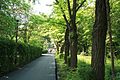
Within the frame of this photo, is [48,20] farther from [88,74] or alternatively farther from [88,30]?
[88,74]

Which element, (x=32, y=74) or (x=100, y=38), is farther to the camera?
(x=32, y=74)

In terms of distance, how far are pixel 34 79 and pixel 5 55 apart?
4.79 meters

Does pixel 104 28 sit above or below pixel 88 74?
above

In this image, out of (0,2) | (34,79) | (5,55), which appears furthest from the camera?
(5,55)

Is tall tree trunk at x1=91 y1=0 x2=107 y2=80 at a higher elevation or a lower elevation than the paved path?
higher

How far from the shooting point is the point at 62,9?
22250mm

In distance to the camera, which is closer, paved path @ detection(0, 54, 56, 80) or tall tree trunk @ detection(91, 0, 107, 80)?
tall tree trunk @ detection(91, 0, 107, 80)

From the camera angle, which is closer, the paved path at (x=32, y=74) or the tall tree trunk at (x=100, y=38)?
the tall tree trunk at (x=100, y=38)

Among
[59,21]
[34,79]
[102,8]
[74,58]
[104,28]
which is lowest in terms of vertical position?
[34,79]

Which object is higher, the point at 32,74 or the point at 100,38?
the point at 100,38

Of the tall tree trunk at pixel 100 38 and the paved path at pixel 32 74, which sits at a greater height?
the tall tree trunk at pixel 100 38

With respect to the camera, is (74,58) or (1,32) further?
(1,32)

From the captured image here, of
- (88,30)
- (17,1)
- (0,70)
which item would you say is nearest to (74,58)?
(0,70)

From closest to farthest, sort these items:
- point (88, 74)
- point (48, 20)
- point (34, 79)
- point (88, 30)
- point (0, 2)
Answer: point (88, 74), point (34, 79), point (0, 2), point (48, 20), point (88, 30)
